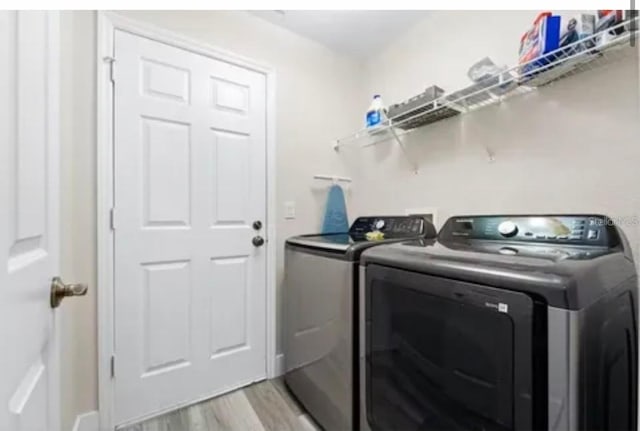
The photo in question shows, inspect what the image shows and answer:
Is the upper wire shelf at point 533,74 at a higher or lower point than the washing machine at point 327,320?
higher

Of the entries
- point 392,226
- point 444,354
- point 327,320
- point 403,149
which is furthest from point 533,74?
point 327,320

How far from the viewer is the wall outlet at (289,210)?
2146 mm

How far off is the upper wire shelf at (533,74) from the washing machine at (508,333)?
59 centimetres

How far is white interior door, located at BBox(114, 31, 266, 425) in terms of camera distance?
162 cm

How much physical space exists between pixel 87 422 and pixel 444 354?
1.69 m

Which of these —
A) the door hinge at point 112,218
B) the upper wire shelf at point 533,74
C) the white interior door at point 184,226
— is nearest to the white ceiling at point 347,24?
the white interior door at point 184,226

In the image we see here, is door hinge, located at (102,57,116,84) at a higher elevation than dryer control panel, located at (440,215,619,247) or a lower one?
higher

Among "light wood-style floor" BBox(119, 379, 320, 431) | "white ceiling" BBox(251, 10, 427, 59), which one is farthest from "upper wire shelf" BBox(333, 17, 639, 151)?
"light wood-style floor" BBox(119, 379, 320, 431)

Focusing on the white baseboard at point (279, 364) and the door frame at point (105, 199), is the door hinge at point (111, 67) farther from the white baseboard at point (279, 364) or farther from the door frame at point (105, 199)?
the white baseboard at point (279, 364)

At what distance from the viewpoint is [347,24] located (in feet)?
6.79

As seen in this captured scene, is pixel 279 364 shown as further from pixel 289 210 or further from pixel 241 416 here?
pixel 289 210

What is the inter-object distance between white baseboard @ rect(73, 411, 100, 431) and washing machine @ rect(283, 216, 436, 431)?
3.24 ft

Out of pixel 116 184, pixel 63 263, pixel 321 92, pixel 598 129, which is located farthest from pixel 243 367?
pixel 598 129

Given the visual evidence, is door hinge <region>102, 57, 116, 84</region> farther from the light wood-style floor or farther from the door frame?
the light wood-style floor
